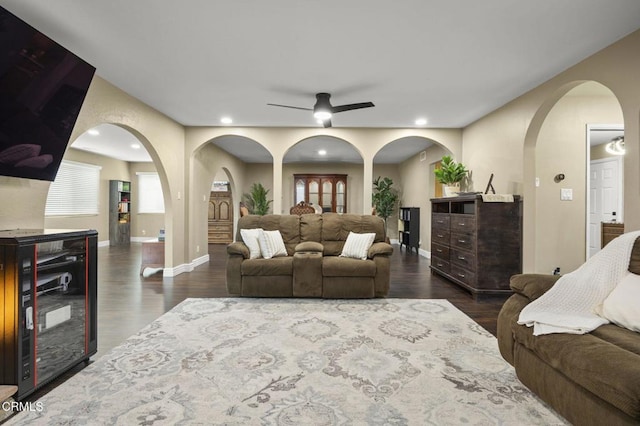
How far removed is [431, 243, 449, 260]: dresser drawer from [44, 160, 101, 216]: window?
26.0 feet

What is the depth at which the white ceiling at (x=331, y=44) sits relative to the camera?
231 cm

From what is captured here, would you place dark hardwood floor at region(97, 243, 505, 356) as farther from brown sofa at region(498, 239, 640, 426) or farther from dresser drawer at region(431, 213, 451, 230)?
brown sofa at region(498, 239, 640, 426)

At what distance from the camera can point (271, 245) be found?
4188 millimetres

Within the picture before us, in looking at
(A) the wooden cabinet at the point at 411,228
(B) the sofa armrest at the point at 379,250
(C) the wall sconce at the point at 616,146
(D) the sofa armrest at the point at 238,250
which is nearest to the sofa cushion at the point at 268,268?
(D) the sofa armrest at the point at 238,250

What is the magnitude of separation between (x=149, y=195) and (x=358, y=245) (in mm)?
8108

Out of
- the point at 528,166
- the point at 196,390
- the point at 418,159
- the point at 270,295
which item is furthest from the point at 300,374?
the point at 418,159

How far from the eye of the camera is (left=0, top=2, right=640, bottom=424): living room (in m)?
2.73

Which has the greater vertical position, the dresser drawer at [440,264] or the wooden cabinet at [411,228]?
the wooden cabinet at [411,228]

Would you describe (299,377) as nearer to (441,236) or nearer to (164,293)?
(164,293)

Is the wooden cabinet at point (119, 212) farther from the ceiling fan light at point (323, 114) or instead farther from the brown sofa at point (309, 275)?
the ceiling fan light at point (323, 114)

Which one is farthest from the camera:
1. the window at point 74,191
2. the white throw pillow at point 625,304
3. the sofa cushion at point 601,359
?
the window at point 74,191

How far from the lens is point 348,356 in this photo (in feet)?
8.07

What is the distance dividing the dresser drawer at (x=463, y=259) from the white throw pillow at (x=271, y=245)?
7.88 feet

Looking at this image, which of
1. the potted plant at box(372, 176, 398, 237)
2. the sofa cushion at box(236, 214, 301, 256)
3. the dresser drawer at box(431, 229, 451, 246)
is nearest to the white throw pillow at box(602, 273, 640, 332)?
the dresser drawer at box(431, 229, 451, 246)
